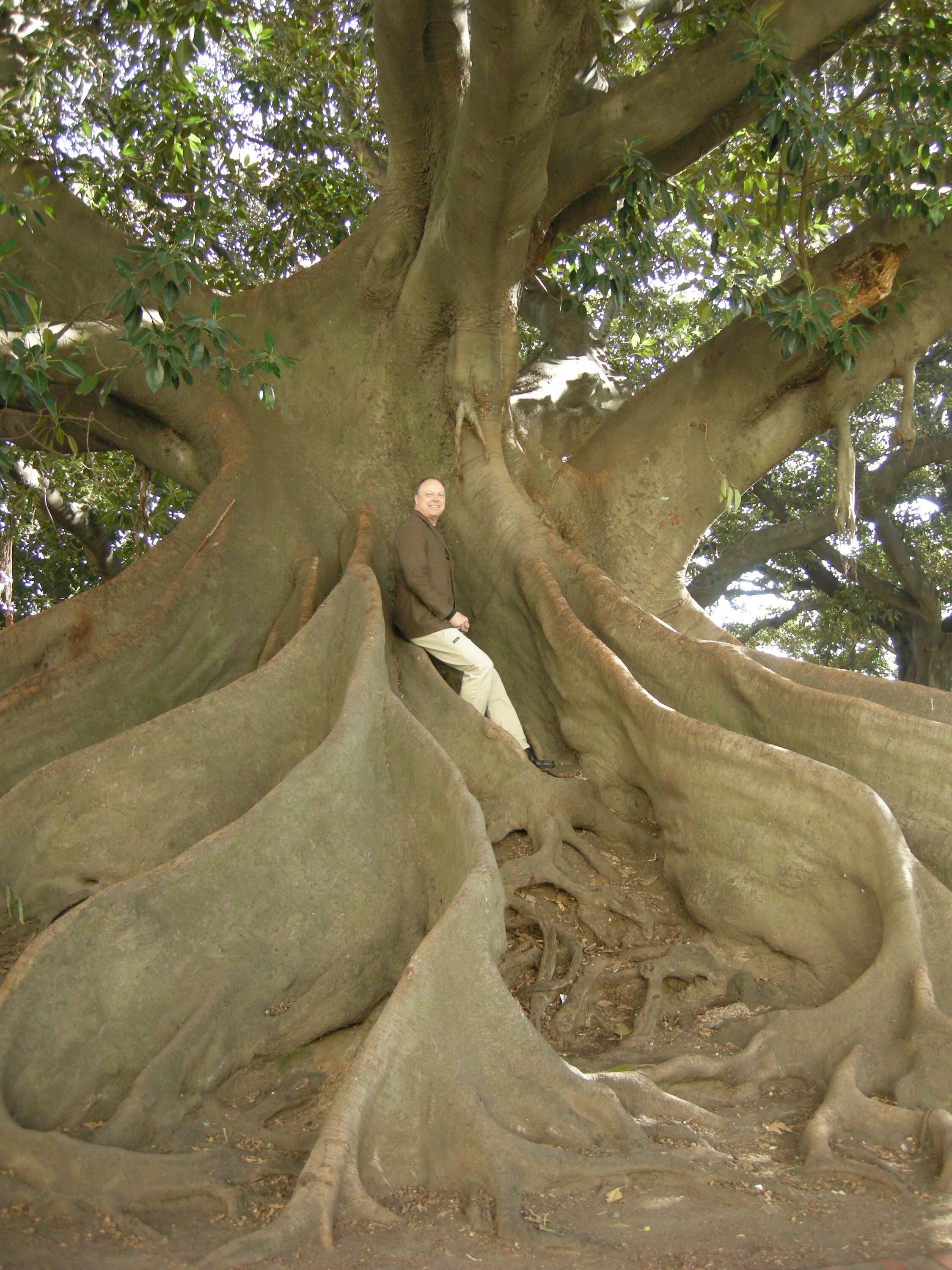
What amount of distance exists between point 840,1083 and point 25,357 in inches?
148

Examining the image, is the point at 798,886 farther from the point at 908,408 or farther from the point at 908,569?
the point at 908,569

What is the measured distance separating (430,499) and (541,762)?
1.56m

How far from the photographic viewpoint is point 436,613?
19.1 feet

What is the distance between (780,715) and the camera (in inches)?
207

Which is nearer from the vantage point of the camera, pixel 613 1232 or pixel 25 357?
pixel 613 1232

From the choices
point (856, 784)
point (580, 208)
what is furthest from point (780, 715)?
point (580, 208)

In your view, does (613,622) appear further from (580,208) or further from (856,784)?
(580,208)

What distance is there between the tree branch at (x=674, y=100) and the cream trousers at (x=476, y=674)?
281cm

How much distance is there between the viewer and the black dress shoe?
5.67 m

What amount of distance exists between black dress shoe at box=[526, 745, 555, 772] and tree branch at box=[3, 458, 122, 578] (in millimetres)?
6231

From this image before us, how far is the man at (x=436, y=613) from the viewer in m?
5.79

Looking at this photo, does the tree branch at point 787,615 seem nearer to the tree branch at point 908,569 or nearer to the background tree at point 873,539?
the background tree at point 873,539

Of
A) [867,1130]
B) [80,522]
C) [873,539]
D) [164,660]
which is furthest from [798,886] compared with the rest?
[873,539]

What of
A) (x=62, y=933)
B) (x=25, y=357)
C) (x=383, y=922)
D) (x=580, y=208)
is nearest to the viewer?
(x=62, y=933)
